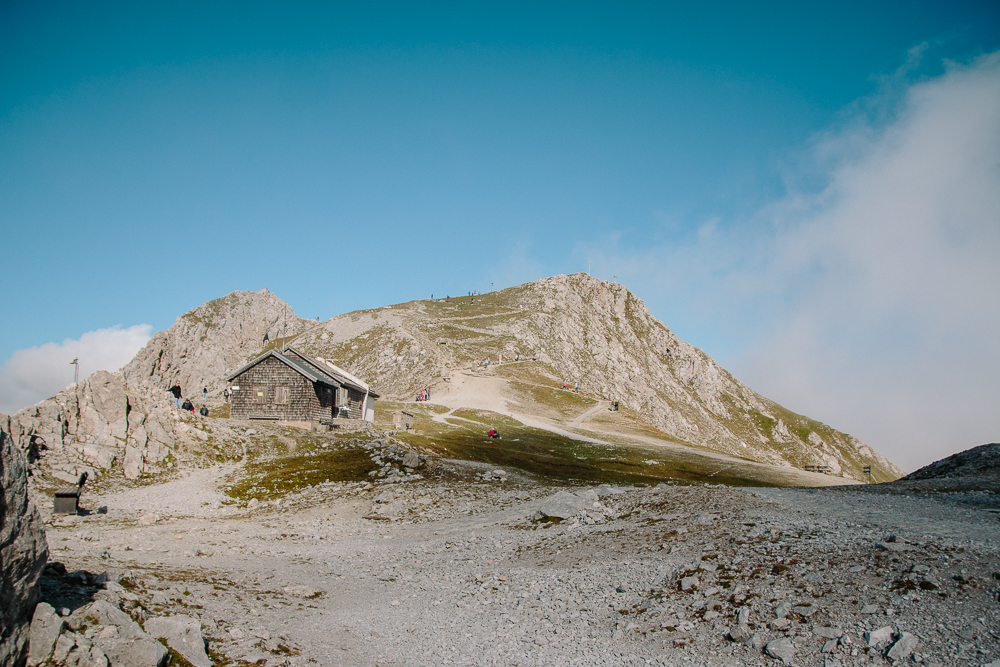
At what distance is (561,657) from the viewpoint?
13.6 metres

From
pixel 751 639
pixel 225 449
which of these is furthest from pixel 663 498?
pixel 225 449

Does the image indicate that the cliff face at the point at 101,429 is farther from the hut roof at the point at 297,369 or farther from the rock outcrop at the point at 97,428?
the hut roof at the point at 297,369

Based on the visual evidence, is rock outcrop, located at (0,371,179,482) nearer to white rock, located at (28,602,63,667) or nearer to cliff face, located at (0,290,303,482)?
cliff face, located at (0,290,303,482)

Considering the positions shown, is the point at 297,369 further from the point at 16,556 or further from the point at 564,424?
the point at 16,556

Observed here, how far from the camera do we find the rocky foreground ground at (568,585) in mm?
11859

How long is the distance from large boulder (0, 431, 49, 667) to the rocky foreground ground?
42 centimetres

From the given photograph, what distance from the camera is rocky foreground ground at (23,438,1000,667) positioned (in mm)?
11859

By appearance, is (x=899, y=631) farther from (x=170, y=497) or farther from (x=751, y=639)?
(x=170, y=497)

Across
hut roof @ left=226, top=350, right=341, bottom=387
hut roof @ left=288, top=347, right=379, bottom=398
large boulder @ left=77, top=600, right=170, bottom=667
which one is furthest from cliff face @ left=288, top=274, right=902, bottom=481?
large boulder @ left=77, top=600, right=170, bottom=667

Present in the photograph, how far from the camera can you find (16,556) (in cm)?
970

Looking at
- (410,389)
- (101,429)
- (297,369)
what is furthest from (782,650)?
(410,389)

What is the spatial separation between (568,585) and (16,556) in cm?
1432

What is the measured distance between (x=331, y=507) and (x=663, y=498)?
1870 cm

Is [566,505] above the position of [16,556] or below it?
below
